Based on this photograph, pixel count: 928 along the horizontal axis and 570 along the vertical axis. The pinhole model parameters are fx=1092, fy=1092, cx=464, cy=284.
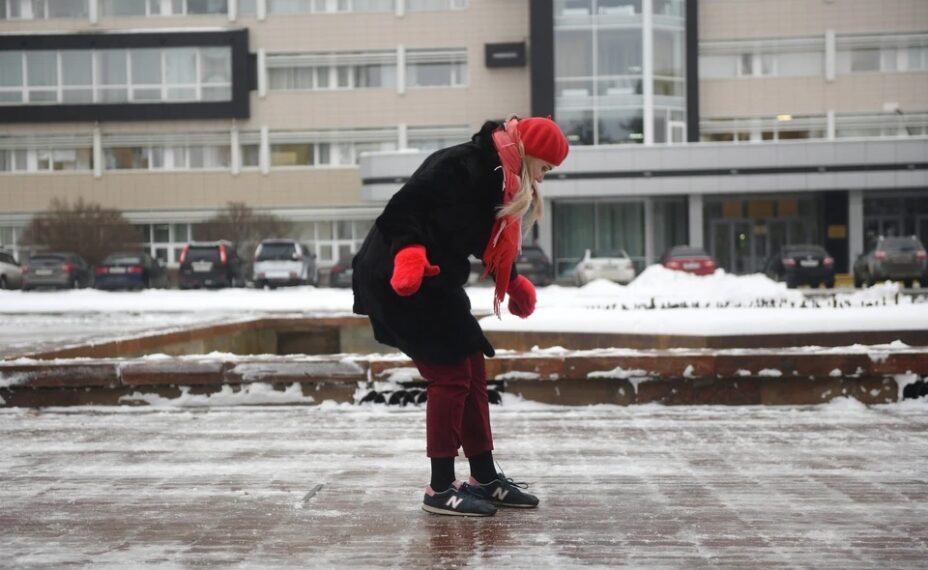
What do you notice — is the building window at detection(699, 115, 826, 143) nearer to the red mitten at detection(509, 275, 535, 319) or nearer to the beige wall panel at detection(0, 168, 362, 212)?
the beige wall panel at detection(0, 168, 362, 212)

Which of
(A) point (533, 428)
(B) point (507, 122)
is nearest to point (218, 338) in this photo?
(A) point (533, 428)

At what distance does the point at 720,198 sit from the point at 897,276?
15925 millimetres

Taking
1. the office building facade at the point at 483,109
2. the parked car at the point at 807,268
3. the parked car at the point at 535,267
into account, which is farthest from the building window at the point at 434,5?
the parked car at the point at 807,268

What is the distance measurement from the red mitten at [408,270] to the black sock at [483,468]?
824 millimetres

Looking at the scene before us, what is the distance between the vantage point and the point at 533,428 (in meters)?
6.18

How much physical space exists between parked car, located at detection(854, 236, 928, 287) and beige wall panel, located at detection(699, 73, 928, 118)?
55.6ft

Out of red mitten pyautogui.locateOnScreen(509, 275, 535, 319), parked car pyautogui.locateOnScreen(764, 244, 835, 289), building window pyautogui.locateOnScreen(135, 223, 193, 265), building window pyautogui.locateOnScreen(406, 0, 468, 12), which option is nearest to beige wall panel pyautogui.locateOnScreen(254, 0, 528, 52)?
building window pyautogui.locateOnScreen(406, 0, 468, 12)

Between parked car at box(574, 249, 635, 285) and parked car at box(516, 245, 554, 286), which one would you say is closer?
parked car at box(516, 245, 554, 286)

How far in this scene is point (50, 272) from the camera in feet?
116

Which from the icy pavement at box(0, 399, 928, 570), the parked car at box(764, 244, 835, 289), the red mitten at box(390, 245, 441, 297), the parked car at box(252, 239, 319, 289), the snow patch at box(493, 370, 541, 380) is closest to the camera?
the icy pavement at box(0, 399, 928, 570)

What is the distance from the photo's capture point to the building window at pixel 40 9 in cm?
5184

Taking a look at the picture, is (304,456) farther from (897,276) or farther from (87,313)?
(897,276)

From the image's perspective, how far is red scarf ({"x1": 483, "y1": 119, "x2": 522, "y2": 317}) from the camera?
13.6 ft

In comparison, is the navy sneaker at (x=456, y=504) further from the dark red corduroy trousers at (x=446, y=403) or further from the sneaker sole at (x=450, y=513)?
the dark red corduroy trousers at (x=446, y=403)
